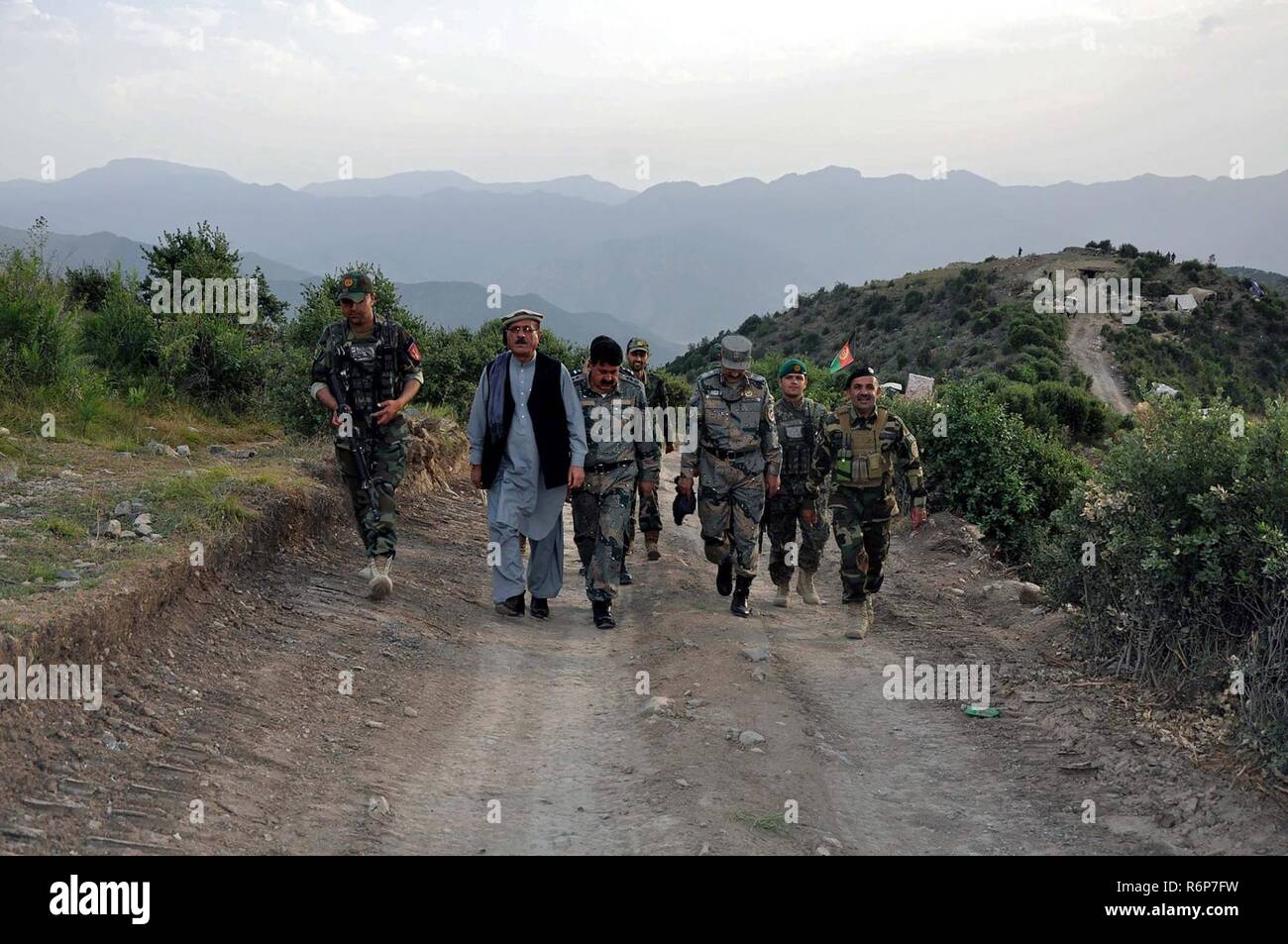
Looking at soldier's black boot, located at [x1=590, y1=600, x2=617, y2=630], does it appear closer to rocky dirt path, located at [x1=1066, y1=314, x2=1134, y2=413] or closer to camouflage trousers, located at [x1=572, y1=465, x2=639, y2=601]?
camouflage trousers, located at [x1=572, y1=465, x2=639, y2=601]

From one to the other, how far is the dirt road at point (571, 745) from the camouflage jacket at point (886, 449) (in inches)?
49.4

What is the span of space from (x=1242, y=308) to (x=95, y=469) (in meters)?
53.6

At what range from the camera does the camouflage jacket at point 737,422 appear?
27.1 feet

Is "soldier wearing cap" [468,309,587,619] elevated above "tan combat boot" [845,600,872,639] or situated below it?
above

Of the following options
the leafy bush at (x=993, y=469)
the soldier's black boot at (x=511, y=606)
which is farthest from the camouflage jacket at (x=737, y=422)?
the leafy bush at (x=993, y=469)

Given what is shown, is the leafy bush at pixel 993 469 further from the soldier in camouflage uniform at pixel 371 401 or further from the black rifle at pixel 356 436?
the black rifle at pixel 356 436

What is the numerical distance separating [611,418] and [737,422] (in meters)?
1.05

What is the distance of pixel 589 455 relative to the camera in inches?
323

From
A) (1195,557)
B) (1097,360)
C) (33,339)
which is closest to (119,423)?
(33,339)

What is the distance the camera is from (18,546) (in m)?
6.28

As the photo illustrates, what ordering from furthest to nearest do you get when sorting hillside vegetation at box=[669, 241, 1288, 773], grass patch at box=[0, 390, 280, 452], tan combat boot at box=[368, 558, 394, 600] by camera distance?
grass patch at box=[0, 390, 280, 452], tan combat boot at box=[368, 558, 394, 600], hillside vegetation at box=[669, 241, 1288, 773]

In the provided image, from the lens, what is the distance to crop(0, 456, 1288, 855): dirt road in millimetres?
4426

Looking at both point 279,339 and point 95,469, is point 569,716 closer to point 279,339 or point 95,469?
point 95,469

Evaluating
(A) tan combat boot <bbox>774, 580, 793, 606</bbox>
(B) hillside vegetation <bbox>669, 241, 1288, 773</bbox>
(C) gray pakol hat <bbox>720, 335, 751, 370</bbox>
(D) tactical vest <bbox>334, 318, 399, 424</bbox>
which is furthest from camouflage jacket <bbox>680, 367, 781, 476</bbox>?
(D) tactical vest <bbox>334, 318, 399, 424</bbox>
